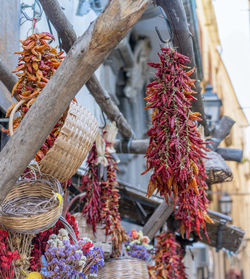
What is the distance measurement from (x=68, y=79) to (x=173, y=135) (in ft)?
3.17

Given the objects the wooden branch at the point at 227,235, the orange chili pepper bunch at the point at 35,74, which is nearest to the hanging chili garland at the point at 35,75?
the orange chili pepper bunch at the point at 35,74

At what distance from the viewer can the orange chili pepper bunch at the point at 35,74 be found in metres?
2.76

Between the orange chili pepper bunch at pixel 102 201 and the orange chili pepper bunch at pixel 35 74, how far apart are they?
111 cm

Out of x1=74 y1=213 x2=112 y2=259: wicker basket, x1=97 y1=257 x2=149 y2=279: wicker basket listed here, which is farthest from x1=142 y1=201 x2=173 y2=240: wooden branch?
x1=97 y1=257 x2=149 y2=279: wicker basket

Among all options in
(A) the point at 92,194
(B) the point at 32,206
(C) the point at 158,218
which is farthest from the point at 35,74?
(C) the point at 158,218

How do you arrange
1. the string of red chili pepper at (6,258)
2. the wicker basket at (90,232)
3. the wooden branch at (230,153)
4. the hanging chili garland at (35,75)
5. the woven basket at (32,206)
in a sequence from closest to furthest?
the string of red chili pepper at (6,258) < the woven basket at (32,206) < the hanging chili garland at (35,75) < the wicker basket at (90,232) < the wooden branch at (230,153)

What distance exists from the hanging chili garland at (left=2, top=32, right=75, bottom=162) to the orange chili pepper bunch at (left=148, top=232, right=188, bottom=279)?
7.17 ft

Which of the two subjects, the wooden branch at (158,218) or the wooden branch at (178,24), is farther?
the wooden branch at (158,218)

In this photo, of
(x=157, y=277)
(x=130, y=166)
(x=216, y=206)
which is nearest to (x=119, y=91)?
(x=130, y=166)

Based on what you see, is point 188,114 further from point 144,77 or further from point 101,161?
point 144,77

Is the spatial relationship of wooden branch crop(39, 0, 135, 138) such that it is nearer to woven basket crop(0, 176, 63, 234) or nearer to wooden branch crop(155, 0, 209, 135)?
wooden branch crop(155, 0, 209, 135)

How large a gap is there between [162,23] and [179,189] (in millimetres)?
1228

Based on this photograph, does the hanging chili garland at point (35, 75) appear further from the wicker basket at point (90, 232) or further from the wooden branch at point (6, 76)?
the wicker basket at point (90, 232)

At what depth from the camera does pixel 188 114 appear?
2.96 meters
